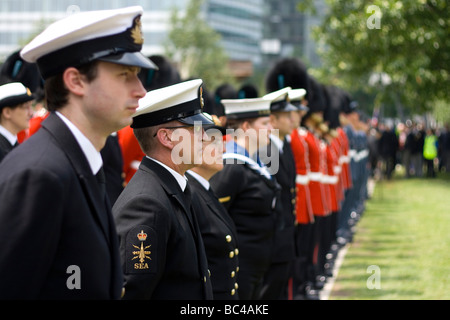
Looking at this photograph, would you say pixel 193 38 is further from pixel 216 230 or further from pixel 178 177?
pixel 178 177

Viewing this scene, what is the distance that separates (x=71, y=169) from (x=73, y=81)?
294mm

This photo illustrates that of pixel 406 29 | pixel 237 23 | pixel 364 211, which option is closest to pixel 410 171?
pixel 364 211

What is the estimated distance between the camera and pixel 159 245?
308 centimetres

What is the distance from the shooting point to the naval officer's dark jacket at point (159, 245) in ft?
10.00

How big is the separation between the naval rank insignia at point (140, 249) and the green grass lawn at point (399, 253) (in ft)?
16.2

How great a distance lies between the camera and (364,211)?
1700cm

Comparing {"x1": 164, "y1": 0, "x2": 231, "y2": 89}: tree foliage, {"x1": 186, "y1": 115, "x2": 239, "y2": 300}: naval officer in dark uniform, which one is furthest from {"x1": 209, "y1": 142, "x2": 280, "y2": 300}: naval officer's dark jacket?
{"x1": 164, "y1": 0, "x2": 231, "y2": 89}: tree foliage

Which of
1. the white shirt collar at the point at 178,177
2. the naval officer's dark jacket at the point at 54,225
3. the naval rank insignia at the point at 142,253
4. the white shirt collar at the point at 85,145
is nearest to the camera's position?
the naval officer's dark jacket at the point at 54,225

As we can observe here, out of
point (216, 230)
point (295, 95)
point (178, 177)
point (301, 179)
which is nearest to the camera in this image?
point (178, 177)

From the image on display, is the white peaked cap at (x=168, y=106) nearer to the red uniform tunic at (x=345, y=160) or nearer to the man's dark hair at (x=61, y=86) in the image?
the man's dark hair at (x=61, y=86)

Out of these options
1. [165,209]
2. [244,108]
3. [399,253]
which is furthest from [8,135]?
[399,253]

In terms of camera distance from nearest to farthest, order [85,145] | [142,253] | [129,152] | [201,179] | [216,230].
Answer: [85,145] < [142,253] < [216,230] < [201,179] < [129,152]

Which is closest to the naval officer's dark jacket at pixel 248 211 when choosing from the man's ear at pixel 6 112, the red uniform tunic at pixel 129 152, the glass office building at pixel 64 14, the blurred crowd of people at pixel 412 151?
the man's ear at pixel 6 112

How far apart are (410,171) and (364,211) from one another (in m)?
14.4
